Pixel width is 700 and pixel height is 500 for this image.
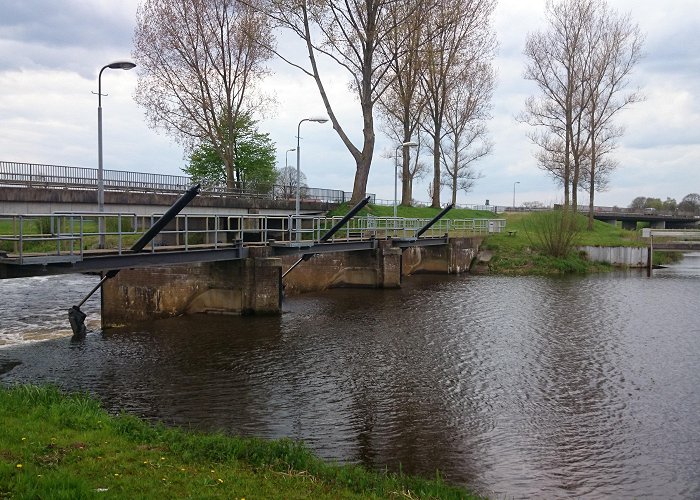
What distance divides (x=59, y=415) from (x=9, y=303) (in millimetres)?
17309

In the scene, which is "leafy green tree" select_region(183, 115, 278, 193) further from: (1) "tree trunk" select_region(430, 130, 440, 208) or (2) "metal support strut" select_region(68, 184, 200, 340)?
(2) "metal support strut" select_region(68, 184, 200, 340)

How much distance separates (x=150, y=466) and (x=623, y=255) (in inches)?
1646

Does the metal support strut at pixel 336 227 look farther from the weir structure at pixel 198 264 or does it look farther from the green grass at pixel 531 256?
the green grass at pixel 531 256

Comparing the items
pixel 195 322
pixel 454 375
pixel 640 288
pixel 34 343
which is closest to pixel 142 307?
pixel 195 322

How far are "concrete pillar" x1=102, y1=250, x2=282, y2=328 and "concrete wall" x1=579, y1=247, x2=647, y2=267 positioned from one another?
94.1ft

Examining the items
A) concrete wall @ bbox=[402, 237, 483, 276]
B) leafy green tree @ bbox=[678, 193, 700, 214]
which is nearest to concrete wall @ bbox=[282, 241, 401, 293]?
concrete wall @ bbox=[402, 237, 483, 276]

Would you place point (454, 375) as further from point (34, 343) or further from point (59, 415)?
point (34, 343)

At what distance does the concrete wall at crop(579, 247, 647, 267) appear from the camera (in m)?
42.5

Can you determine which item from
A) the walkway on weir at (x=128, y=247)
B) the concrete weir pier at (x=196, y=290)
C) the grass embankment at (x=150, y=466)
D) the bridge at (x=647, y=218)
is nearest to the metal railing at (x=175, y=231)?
the walkway on weir at (x=128, y=247)

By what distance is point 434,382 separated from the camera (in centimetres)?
1312

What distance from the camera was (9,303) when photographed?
23516 millimetres

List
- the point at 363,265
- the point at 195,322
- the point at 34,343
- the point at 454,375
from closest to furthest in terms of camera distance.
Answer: the point at 454,375 → the point at 34,343 → the point at 195,322 → the point at 363,265

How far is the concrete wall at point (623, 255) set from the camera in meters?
42.5

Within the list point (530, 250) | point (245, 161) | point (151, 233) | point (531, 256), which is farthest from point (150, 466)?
point (245, 161)
